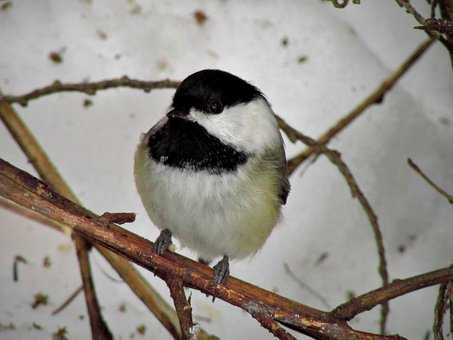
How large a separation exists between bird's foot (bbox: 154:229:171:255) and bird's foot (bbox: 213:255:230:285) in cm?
12

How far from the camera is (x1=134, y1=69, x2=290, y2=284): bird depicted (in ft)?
4.16

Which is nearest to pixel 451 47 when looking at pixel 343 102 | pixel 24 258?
pixel 343 102

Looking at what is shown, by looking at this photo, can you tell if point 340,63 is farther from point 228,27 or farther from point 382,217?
point 382,217

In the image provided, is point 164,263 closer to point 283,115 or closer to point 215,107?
point 215,107

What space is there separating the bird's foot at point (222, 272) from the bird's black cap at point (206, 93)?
0.33 m

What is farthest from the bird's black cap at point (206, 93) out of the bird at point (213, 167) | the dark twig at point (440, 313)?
the dark twig at point (440, 313)

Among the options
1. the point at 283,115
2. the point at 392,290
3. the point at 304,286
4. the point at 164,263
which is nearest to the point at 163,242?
the point at 164,263

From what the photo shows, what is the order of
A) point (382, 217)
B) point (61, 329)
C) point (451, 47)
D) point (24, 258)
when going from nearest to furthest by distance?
point (451, 47) → point (61, 329) → point (24, 258) → point (382, 217)

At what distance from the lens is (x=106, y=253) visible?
154 centimetres

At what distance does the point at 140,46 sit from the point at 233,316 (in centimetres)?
85

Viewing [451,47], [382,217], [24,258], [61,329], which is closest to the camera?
[451,47]

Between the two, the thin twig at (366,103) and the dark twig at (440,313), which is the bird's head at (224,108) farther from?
the dark twig at (440,313)

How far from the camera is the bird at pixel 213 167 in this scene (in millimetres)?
1269

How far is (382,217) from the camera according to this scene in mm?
1902
